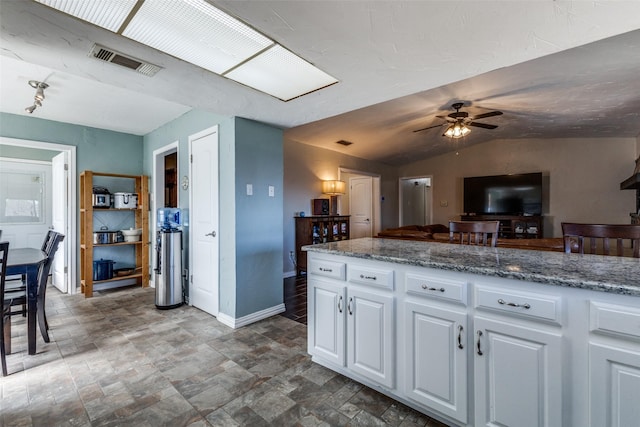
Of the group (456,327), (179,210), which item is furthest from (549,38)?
(179,210)

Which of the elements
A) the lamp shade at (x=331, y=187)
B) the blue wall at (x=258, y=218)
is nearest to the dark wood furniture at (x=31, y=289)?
the blue wall at (x=258, y=218)

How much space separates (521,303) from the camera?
4.08 ft

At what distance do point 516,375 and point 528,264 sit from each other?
0.51 m

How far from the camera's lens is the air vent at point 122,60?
1.71 meters

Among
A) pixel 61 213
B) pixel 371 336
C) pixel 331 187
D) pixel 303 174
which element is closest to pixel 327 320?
pixel 371 336

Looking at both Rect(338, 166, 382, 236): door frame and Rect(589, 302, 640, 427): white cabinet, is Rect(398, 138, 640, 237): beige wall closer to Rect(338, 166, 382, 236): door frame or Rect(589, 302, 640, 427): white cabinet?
Rect(338, 166, 382, 236): door frame

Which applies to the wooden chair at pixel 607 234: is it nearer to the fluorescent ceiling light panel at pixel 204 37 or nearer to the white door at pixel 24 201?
the fluorescent ceiling light panel at pixel 204 37

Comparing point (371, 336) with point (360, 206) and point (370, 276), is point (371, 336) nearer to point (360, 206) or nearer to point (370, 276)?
point (370, 276)

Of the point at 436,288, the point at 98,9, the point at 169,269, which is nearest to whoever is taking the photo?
the point at 98,9

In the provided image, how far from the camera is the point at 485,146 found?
6.98 meters

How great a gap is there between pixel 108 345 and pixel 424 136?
5.77 metres

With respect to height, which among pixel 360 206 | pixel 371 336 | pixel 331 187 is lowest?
pixel 371 336

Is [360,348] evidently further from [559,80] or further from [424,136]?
[424,136]

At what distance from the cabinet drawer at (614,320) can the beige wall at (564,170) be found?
6.53 metres
